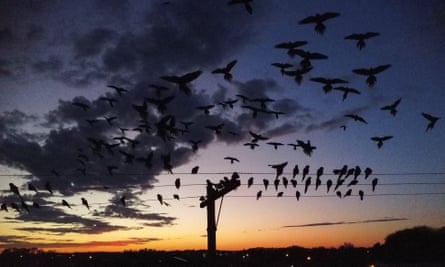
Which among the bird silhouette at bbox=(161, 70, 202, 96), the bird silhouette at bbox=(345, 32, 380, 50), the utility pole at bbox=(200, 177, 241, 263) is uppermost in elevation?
the bird silhouette at bbox=(345, 32, 380, 50)

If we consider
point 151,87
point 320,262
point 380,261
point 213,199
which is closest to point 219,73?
point 151,87

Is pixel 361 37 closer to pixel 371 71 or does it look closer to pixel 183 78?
pixel 371 71

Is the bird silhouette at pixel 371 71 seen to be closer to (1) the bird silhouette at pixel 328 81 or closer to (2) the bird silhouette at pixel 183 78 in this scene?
(1) the bird silhouette at pixel 328 81

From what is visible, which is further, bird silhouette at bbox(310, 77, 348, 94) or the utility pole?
the utility pole

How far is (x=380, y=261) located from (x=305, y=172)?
42.6 metres

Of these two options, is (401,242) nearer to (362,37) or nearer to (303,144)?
(303,144)

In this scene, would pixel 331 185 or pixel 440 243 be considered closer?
pixel 331 185

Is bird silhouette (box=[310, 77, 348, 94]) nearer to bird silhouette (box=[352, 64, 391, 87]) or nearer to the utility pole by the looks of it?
bird silhouette (box=[352, 64, 391, 87])

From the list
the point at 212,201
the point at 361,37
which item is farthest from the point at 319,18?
the point at 212,201

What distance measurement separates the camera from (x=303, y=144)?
1766 cm

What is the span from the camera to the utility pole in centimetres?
2489

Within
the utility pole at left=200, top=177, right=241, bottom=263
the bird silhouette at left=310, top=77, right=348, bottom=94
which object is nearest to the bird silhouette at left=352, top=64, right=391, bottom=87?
the bird silhouette at left=310, top=77, right=348, bottom=94

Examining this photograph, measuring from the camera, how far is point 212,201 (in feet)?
84.7

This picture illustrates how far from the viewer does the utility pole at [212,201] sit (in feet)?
81.7
